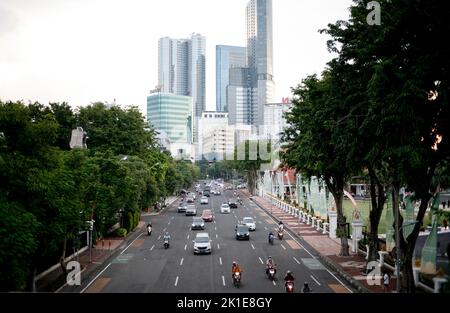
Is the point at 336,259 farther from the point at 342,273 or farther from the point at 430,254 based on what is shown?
the point at 430,254

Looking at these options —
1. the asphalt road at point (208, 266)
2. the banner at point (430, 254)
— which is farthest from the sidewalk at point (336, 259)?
the banner at point (430, 254)

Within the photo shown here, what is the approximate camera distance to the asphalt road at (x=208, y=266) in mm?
23922

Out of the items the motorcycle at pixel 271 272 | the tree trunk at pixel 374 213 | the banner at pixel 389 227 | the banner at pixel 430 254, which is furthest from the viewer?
the banner at pixel 389 227

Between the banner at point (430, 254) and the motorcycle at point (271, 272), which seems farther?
the motorcycle at point (271, 272)

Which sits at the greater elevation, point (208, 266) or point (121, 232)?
point (121, 232)

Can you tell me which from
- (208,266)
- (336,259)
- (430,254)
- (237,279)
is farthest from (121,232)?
(430,254)

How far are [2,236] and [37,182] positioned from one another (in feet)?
9.56

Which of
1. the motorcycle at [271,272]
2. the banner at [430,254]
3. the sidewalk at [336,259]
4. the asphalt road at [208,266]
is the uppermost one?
the banner at [430,254]

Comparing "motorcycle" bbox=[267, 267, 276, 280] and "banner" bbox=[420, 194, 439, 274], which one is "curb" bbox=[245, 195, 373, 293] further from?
"motorcycle" bbox=[267, 267, 276, 280]

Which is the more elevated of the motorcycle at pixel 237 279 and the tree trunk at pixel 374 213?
the tree trunk at pixel 374 213

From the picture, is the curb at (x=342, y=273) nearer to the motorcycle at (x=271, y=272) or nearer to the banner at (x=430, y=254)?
the banner at (x=430, y=254)

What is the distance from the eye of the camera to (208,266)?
29.4 metres
